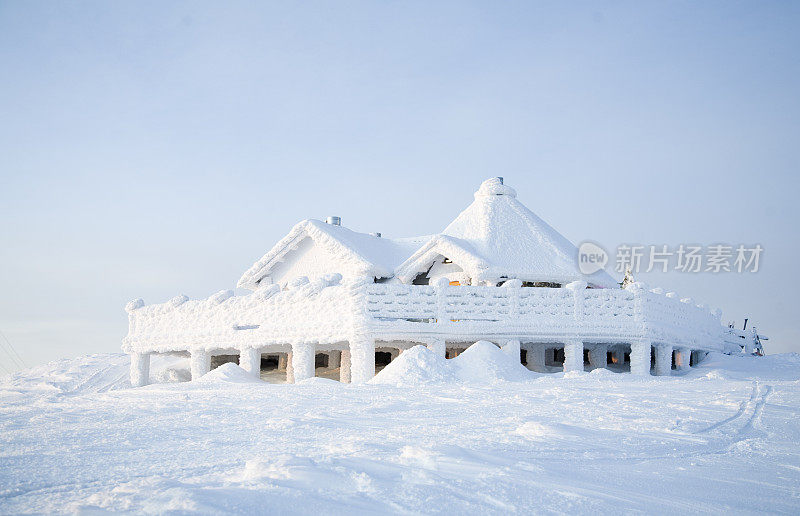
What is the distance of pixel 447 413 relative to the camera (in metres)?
8.67

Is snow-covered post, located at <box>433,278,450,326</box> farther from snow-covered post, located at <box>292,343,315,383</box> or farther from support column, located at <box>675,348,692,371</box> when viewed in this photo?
support column, located at <box>675,348,692,371</box>

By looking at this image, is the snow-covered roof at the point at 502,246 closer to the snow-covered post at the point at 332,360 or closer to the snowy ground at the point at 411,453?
the snow-covered post at the point at 332,360

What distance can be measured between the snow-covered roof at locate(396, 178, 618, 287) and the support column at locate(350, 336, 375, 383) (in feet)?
18.1

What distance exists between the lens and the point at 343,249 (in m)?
23.2

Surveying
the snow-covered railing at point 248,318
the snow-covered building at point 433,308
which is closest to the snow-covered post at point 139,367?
the snow-covered building at point 433,308

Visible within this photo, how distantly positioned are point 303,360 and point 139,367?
8.64 m

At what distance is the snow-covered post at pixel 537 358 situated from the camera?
2011 cm

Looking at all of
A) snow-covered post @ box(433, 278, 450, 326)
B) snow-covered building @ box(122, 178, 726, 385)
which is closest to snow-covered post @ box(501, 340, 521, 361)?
snow-covered building @ box(122, 178, 726, 385)

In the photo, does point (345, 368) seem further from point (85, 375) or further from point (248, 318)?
point (85, 375)

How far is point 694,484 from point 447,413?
366 cm

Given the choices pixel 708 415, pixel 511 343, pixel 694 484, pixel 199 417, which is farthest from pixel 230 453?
pixel 511 343

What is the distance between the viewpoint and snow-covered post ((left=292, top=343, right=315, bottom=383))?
1839cm

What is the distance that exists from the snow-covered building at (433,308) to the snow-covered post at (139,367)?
0.04 metres

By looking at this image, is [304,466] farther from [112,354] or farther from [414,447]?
[112,354]
